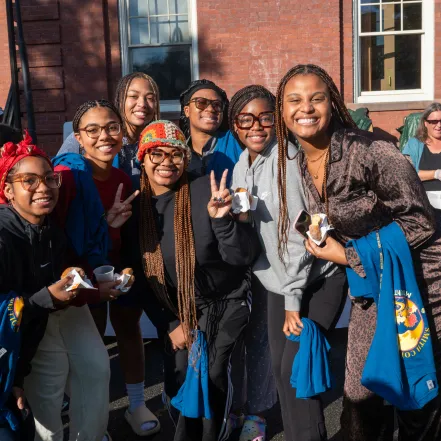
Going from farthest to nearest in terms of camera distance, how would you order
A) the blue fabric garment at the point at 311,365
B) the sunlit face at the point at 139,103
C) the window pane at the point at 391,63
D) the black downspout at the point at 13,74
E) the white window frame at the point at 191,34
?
the window pane at the point at 391,63
the white window frame at the point at 191,34
the black downspout at the point at 13,74
the sunlit face at the point at 139,103
the blue fabric garment at the point at 311,365

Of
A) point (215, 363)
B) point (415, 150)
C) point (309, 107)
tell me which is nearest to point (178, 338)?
point (215, 363)

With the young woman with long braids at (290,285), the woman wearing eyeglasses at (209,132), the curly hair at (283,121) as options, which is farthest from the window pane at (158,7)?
the curly hair at (283,121)

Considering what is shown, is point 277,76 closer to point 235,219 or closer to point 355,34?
point 355,34

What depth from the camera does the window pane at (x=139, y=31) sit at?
9695mm

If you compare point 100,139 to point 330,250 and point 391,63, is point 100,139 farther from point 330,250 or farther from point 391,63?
point 391,63

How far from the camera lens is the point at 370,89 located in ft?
32.2

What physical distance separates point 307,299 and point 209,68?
282 inches

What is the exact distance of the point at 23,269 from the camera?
2.69 m

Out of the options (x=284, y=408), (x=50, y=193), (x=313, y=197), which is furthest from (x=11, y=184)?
(x=284, y=408)

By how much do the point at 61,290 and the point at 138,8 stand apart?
7.98 m

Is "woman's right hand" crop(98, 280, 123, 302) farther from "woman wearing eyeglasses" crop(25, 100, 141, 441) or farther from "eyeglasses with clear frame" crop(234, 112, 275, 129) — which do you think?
"eyeglasses with clear frame" crop(234, 112, 275, 129)

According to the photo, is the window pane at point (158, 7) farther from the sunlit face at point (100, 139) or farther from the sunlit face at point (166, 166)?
the sunlit face at point (166, 166)

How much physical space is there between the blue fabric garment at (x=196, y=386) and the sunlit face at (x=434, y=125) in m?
4.35

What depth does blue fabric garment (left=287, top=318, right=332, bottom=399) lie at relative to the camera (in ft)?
9.32
